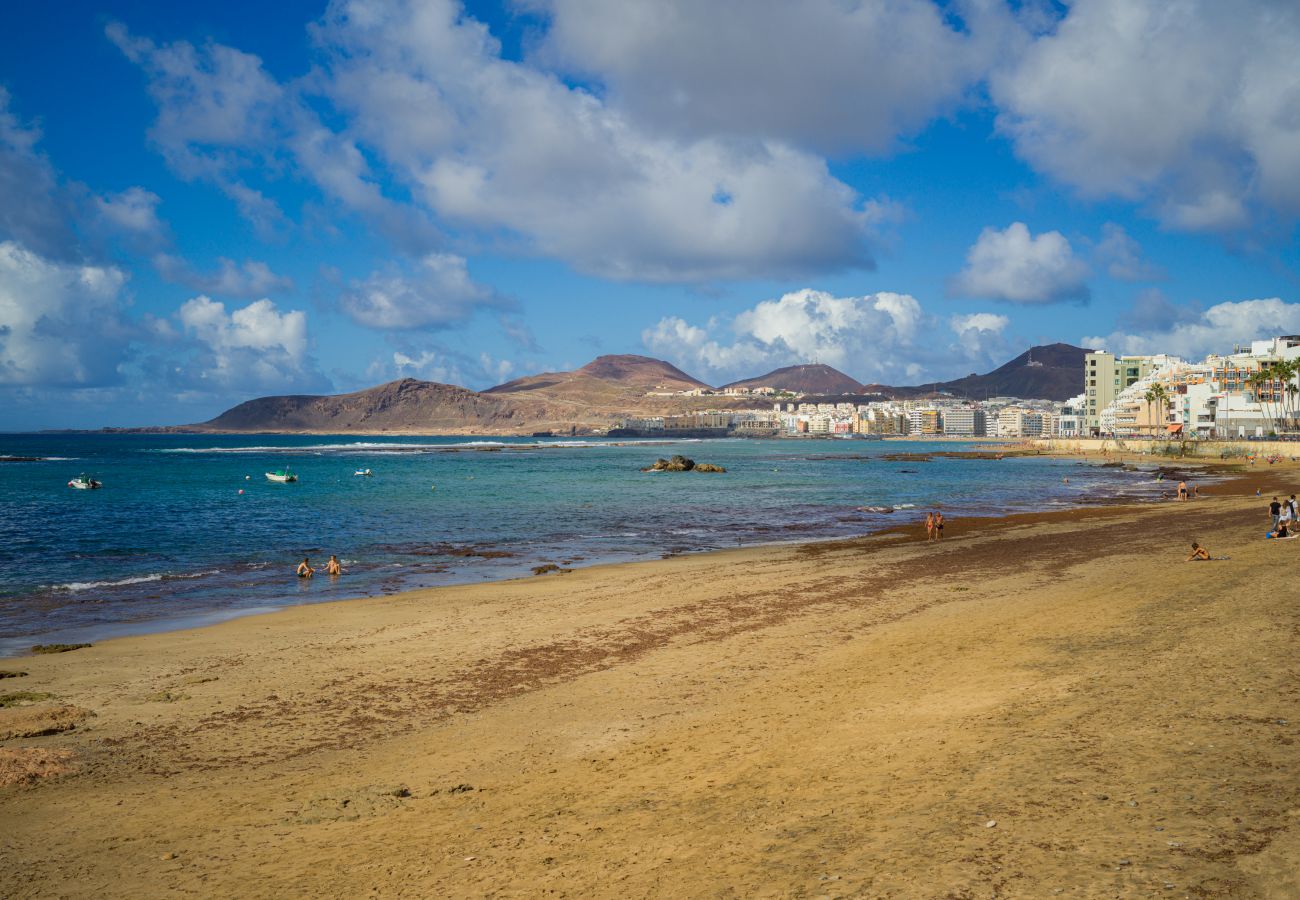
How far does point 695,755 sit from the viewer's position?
29.7 ft

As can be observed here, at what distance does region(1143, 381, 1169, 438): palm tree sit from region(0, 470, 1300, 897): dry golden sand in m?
136

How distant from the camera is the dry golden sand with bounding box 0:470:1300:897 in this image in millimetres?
6316

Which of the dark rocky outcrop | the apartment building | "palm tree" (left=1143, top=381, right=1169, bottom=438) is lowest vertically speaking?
the dark rocky outcrop

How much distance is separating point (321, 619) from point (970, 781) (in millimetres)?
15063

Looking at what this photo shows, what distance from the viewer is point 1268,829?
20.0 feet

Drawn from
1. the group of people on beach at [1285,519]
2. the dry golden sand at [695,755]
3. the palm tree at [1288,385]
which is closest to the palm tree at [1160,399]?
the palm tree at [1288,385]

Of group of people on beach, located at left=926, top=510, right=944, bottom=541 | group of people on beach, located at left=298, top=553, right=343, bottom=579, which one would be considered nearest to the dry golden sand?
group of people on beach, located at left=298, top=553, right=343, bottom=579

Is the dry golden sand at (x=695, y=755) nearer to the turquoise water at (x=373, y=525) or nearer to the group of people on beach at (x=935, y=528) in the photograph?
the turquoise water at (x=373, y=525)

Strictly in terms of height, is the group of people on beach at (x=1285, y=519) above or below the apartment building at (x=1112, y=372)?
below

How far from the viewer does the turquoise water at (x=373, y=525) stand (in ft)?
76.4

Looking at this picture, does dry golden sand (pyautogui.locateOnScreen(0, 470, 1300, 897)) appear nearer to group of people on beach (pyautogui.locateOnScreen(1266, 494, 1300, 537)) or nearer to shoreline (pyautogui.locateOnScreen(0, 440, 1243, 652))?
shoreline (pyautogui.locateOnScreen(0, 440, 1243, 652))

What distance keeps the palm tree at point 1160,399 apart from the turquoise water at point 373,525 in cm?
6355

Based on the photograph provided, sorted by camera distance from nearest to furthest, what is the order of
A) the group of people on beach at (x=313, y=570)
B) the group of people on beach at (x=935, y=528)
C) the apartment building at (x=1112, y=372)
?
1. the group of people on beach at (x=313, y=570)
2. the group of people on beach at (x=935, y=528)
3. the apartment building at (x=1112, y=372)

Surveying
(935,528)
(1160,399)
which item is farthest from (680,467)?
(1160,399)
